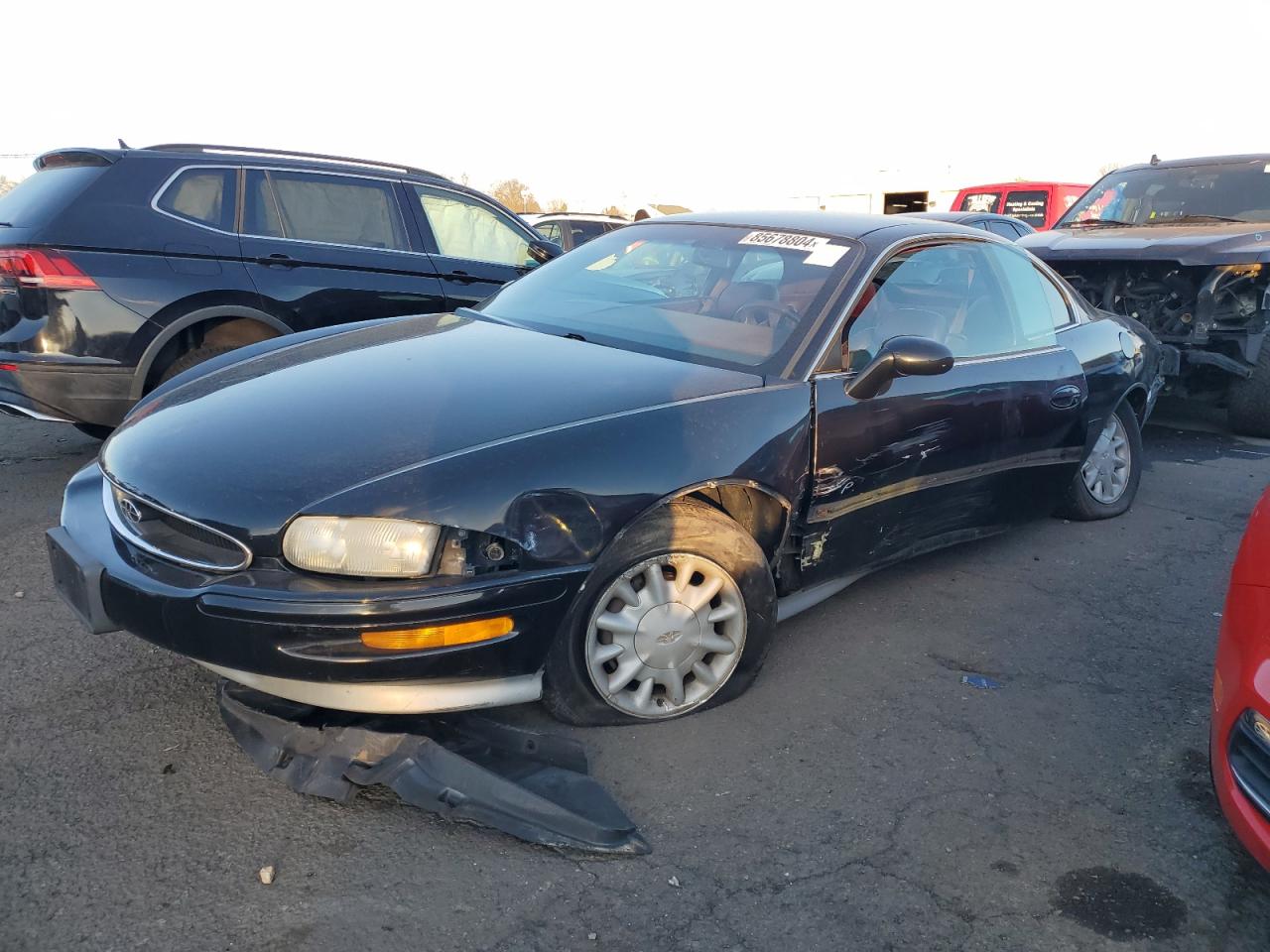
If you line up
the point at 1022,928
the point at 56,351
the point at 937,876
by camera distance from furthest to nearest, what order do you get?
the point at 56,351, the point at 937,876, the point at 1022,928

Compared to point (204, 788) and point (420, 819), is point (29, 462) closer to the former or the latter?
point (204, 788)

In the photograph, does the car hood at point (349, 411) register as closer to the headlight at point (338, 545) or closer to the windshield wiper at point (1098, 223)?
the headlight at point (338, 545)

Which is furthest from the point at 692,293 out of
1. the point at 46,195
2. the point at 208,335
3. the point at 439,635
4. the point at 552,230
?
the point at 552,230

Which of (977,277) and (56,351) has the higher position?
(977,277)

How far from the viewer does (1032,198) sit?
15.0 meters

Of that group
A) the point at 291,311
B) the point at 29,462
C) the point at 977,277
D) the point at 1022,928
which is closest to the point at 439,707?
the point at 1022,928

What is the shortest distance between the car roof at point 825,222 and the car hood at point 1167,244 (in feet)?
9.83

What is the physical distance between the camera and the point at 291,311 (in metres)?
5.23

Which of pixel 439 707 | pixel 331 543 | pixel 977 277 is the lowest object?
pixel 439 707

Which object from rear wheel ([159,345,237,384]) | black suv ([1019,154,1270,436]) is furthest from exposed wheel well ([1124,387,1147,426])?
rear wheel ([159,345,237,384])

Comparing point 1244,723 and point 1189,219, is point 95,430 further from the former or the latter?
point 1189,219

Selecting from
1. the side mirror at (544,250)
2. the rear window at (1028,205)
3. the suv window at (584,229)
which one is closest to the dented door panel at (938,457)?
the side mirror at (544,250)

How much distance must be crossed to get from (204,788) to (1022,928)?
6.66 ft

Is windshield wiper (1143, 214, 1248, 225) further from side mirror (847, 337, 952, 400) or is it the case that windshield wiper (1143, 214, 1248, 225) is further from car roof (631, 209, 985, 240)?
side mirror (847, 337, 952, 400)
